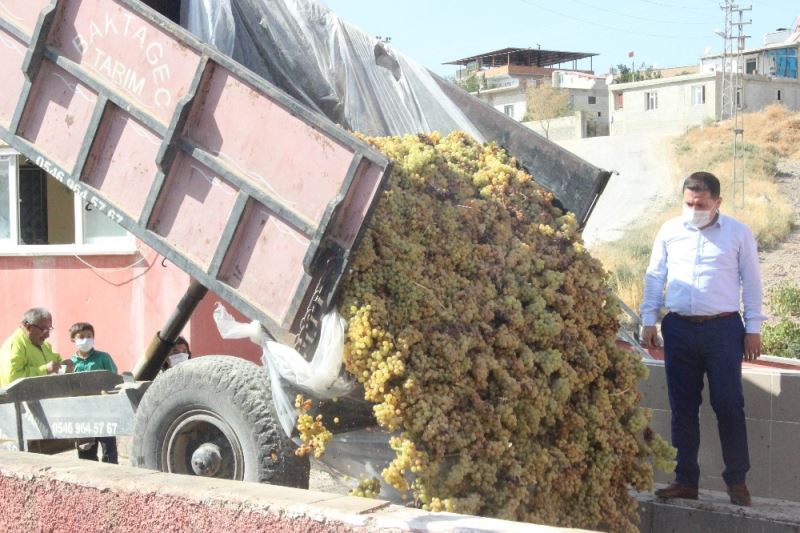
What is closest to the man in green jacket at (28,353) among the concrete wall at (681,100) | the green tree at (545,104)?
the concrete wall at (681,100)

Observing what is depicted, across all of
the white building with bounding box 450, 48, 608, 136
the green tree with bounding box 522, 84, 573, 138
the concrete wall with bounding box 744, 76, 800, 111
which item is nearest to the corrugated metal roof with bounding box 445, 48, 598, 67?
the white building with bounding box 450, 48, 608, 136

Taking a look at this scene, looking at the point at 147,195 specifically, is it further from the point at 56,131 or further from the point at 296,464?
the point at 296,464

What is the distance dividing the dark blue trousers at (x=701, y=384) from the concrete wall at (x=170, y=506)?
2.30 meters

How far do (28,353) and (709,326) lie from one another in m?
5.13

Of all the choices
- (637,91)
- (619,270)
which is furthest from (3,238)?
(637,91)

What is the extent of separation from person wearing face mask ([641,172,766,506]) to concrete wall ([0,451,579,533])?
2.32m

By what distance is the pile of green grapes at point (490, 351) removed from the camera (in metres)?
4.11

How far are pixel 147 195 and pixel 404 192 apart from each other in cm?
134

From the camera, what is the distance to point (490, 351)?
4.49m

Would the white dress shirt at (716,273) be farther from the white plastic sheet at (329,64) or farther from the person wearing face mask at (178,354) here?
the person wearing face mask at (178,354)

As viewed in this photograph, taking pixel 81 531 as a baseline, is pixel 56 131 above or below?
above

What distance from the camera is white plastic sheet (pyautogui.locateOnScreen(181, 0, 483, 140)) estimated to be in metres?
5.46

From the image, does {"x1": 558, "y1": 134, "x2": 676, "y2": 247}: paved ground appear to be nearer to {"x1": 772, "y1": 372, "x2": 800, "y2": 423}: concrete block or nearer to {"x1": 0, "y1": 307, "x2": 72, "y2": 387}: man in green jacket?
{"x1": 0, "y1": 307, "x2": 72, "y2": 387}: man in green jacket

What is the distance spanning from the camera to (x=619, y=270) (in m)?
24.8
